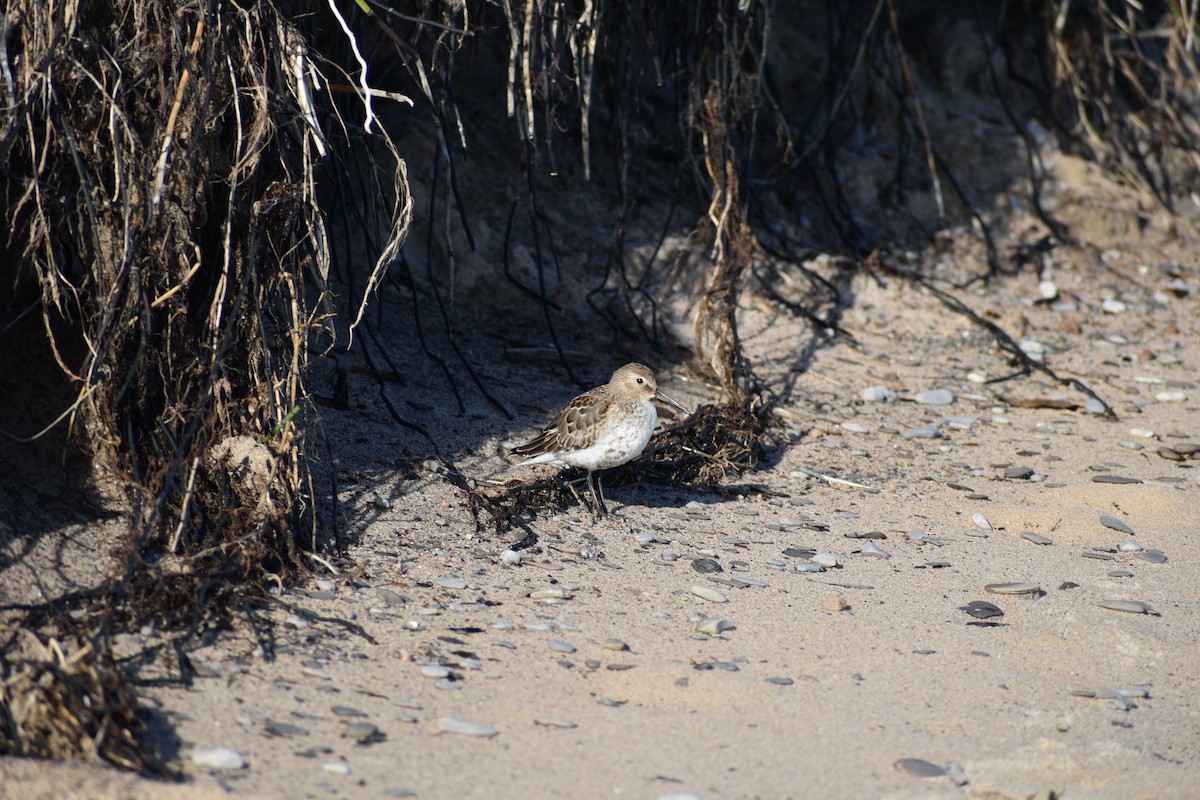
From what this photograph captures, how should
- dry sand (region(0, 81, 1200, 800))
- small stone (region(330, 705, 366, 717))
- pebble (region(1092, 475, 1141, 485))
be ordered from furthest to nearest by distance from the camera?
1. pebble (region(1092, 475, 1141, 485))
2. small stone (region(330, 705, 366, 717))
3. dry sand (region(0, 81, 1200, 800))

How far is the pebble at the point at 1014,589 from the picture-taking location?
4523 mm

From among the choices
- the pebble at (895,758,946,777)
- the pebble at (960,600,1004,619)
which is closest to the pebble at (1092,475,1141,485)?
the pebble at (960,600,1004,619)

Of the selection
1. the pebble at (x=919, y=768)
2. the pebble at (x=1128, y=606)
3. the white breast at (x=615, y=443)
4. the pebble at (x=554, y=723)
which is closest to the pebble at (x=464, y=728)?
the pebble at (x=554, y=723)

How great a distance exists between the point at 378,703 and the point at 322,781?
414mm

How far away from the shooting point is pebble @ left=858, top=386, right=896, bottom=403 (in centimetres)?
678

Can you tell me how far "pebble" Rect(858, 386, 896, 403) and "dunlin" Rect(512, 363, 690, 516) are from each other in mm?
1907

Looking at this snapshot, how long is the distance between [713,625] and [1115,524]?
2.27 meters

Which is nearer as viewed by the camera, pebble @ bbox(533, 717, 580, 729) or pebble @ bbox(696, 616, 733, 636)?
pebble @ bbox(533, 717, 580, 729)

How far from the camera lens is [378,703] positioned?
3.44 m

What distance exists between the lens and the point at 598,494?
5.24 meters

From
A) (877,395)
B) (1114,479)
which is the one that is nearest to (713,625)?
(1114,479)

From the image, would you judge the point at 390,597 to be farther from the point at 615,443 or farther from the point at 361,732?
the point at 615,443

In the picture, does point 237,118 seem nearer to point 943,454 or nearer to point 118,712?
point 118,712

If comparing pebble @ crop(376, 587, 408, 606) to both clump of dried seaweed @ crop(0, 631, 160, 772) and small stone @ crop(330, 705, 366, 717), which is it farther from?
clump of dried seaweed @ crop(0, 631, 160, 772)
